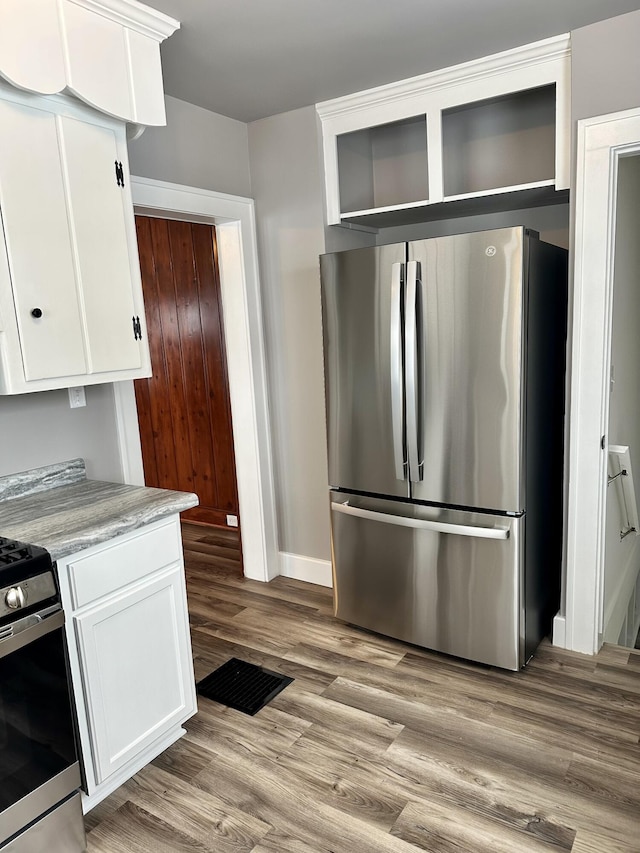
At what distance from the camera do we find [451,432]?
2504 millimetres

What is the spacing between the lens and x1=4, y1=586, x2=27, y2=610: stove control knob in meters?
1.54

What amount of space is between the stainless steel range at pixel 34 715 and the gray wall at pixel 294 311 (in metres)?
1.90

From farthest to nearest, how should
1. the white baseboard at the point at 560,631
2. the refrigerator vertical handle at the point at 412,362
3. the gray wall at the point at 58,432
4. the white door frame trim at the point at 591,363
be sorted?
the white baseboard at the point at 560,631 → the refrigerator vertical handle at the point at 412,362 → the white door frame trim at the point at 591,363 → the gray wall at the point at 58,432

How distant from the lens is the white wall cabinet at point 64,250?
1883 millimetres

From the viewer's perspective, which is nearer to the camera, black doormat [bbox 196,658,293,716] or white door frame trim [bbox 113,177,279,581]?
black doormat [bbox 196,658,293,716]

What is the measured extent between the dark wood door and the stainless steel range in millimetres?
2655

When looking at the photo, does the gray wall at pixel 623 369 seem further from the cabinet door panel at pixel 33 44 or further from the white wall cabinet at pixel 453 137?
the cabinet door panel at pixel 33 44

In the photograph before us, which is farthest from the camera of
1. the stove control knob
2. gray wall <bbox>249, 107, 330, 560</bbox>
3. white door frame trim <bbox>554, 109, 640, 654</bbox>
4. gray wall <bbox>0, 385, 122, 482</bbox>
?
gray wall <bbox>249, 107, 330, 560</bbox>

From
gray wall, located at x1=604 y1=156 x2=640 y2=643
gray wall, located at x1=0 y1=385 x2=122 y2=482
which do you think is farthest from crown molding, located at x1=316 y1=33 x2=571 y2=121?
gray wall, located at x1=0 y1=385 x2=122 y2=482

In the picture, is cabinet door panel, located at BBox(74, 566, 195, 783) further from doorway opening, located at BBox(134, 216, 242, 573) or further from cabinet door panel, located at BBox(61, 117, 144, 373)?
doorway opening, located at BBox(134, 216, 242, 573)

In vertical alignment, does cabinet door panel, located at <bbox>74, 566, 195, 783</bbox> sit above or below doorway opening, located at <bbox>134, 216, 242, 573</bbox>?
below

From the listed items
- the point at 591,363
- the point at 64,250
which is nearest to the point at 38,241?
the point at 64,250

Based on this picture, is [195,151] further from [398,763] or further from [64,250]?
[398,763]

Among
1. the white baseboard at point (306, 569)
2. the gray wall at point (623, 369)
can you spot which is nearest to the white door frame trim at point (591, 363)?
the gray wall at point (623, 369)
